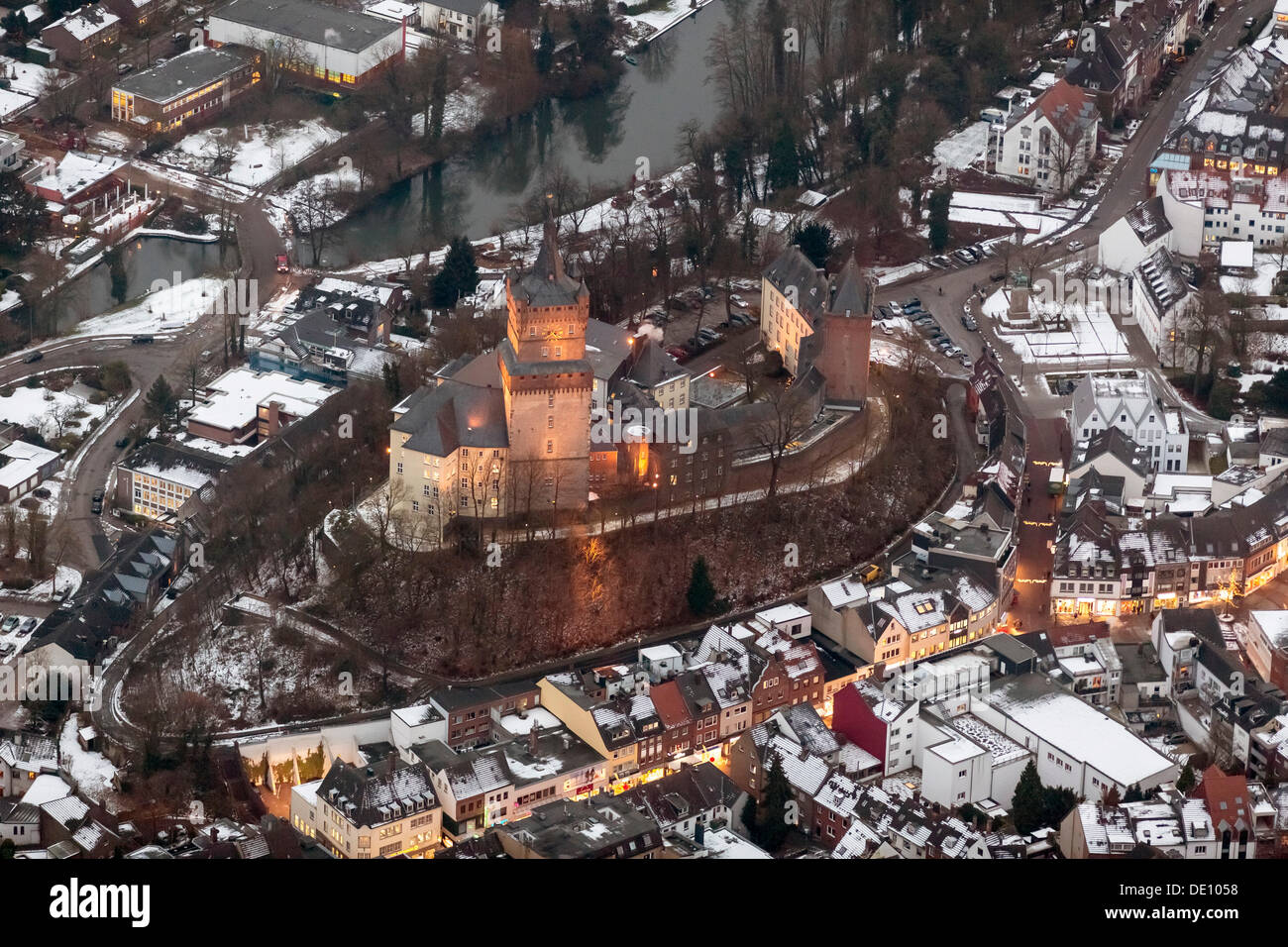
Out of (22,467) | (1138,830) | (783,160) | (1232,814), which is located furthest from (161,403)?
(1232,814)

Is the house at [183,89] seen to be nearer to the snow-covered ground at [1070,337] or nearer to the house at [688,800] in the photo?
the snow-covered ground at [1070,337]

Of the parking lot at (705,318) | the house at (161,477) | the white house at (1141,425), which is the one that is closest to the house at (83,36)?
the house at (161,477)

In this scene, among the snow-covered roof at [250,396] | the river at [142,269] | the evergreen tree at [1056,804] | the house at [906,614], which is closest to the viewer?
the evergreen tree at [1056,804]

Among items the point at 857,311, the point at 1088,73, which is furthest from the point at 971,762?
the point at 1088,73

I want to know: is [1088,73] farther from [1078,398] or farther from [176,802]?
[176,802]

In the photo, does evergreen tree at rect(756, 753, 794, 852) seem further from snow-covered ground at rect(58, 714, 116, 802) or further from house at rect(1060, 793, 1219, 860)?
snow-covered ground at rect(58, 714, 116, 802)
